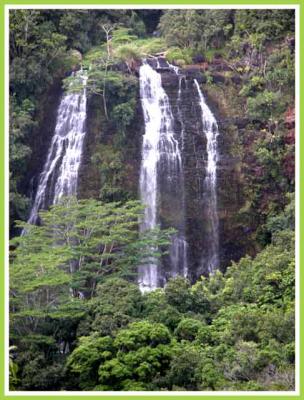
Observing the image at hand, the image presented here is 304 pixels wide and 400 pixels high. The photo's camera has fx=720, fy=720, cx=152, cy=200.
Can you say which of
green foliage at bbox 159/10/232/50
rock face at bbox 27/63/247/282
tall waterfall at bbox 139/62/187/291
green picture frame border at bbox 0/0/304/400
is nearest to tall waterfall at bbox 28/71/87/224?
rock face at bbox 27/63/247/282

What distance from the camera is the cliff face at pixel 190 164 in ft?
50.9

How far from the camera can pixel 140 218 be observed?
50.3ft

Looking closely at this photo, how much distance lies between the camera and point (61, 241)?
1400cm

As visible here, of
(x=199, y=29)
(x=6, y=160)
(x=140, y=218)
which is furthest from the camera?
(x=199, y=29)

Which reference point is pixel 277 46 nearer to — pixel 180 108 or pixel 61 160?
pixel 180 108

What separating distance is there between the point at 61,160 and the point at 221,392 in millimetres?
7742

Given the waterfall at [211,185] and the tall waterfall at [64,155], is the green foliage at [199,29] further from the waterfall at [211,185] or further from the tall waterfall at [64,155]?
the tall waterfall at [64,155]

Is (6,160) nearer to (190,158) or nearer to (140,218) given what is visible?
(140,218)

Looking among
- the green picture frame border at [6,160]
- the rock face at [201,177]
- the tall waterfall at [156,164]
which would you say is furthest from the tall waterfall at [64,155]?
the green picture frame border at [6,160]

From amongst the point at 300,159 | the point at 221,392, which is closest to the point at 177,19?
the point at 300,159

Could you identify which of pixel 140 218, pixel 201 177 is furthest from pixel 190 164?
pixel 140 218

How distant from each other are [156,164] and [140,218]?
141 centimetres

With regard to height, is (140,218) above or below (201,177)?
below

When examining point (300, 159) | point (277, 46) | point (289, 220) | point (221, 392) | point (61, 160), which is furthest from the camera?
point (277, 46)
